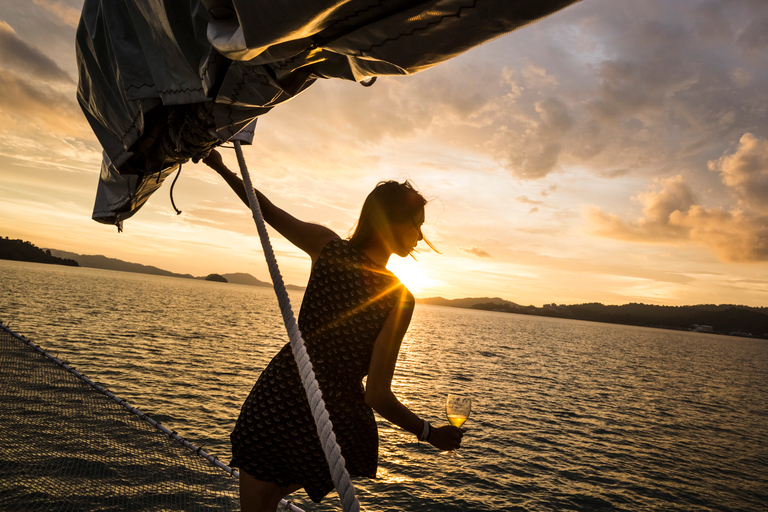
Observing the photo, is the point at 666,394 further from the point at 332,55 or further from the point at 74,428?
the point at 332,55

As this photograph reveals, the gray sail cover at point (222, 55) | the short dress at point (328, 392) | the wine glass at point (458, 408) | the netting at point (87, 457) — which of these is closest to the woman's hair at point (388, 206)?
the short dress at point (328, 392)

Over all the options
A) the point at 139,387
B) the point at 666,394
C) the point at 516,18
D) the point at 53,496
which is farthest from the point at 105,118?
the point at 666,394

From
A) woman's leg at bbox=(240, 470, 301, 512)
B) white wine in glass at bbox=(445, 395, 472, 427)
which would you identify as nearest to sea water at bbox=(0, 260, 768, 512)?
white wine in glass at bbox=(445, 395, 472, 427)

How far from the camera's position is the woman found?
6.25 ft

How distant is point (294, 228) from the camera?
2.35 meters

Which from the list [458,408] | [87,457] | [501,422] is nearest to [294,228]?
[458,408]

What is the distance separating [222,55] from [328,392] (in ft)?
4.82

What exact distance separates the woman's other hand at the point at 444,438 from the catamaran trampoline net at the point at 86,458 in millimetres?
5365

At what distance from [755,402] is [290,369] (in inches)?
1829

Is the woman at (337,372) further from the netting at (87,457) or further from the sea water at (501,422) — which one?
the sea water at (501,422)

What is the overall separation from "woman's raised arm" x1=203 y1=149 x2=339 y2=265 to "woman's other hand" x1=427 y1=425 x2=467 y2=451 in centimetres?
111

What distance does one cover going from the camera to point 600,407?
24359 millimetres

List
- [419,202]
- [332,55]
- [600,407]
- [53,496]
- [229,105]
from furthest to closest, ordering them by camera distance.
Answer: [600,407], [53,496], [419,202], [229,105], [332,55]

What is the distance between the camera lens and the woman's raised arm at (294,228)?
2.24 meters
